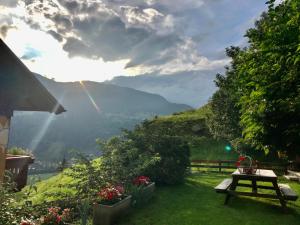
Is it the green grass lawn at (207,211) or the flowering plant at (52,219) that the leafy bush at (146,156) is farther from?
the flowering plant at (52,219)

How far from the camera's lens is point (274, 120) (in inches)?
449

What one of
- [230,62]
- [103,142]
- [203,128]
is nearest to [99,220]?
[103,142]

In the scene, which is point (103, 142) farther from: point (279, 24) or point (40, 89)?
point (279, 24)

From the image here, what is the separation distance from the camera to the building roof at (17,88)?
730 centimetres

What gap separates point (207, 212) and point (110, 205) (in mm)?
3995

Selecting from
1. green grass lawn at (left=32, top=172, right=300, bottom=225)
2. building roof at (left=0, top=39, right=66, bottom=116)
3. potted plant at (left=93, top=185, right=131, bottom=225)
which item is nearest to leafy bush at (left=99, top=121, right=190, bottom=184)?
potted plant at (left=93, top=185, right=131, bottom=225)

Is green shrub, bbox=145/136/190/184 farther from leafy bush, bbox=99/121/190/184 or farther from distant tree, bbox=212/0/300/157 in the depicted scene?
distant tree, bbox=212/0/300/157

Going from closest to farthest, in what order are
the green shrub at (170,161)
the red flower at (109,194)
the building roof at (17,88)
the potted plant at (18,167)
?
the building roof at (17,88) < the potted plant at (18,167) < the red flower at (109,194) < the green shrub at (170,161)

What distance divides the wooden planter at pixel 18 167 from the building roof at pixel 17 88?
2.73m

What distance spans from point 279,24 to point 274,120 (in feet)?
11.8

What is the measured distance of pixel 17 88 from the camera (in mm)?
7730

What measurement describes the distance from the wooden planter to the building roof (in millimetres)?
2727

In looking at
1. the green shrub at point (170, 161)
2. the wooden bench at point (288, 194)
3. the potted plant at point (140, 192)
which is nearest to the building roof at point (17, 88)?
the potted plant at point (140, 192)

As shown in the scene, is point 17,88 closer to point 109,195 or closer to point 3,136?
point 3,136
